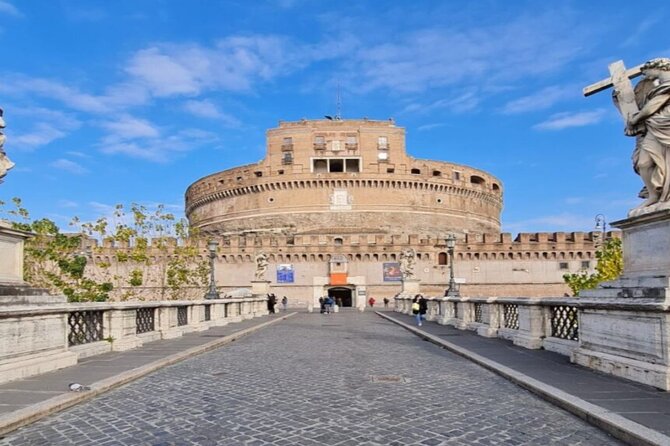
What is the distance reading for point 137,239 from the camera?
140 ft

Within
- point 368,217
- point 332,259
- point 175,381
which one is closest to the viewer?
point 175,381

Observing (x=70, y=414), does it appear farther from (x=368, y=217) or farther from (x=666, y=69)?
(x=368, y=217)

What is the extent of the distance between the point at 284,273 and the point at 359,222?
14584 mm

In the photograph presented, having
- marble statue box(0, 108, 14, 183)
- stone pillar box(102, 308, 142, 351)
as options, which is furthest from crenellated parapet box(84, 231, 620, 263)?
marble statue box(0, 108, 14, 183)

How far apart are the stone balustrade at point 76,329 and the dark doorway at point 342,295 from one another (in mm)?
41210

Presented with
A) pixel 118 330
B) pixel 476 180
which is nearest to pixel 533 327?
pixel 118 330

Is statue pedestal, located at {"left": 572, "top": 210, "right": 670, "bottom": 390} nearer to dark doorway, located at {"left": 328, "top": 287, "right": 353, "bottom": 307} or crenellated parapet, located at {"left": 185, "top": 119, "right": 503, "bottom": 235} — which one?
dark doorway, located at {"left": 328, "top": 287, "right": 353, "bottom": 307}

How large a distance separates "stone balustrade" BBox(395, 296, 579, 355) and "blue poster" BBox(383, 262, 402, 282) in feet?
129

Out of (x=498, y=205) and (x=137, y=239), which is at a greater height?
(x=498, y=205)

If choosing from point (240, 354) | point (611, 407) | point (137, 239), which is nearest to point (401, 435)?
point (611, 407)

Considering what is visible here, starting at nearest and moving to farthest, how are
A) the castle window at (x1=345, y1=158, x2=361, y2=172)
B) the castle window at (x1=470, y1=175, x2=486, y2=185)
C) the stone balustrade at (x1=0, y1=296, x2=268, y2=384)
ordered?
the stone balustrade at (x1=0, y1=296, x2=268, y2=384)
the castle window at (x1=345, y1=158, x2=361, y2=172)
the castle window at (x1=470, y1=175, x2=486, y2=185)

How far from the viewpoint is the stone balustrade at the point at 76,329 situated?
24.0 ft

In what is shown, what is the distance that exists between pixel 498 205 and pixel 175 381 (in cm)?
7821

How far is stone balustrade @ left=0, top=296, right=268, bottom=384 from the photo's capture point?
730 cm
